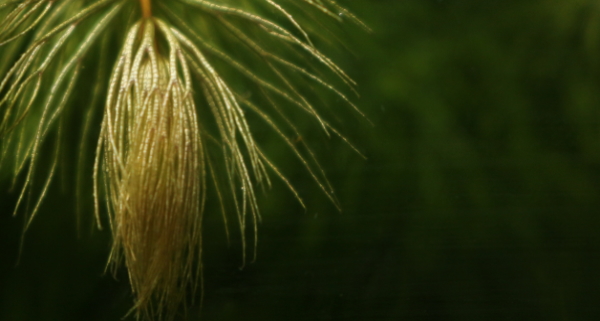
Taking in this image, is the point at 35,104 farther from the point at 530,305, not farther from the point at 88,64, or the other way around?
the point at 530,305

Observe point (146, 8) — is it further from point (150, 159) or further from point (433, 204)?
point (433, 204)

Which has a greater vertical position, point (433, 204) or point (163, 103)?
point (163, 103)

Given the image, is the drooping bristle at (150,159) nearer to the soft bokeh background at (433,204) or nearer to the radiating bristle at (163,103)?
the radiating bristle at (163,103)

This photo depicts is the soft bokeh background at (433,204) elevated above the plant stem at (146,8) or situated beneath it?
situated beneath

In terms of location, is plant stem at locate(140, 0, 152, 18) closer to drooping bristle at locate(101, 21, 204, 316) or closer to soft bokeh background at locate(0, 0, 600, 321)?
drooping bristle at locate(101, 21, 204, 316)

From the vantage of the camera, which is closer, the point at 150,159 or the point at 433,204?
the point at 150,159

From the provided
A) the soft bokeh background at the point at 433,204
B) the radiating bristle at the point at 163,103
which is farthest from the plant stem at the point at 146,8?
the soft bokeh background at the point at 433,204

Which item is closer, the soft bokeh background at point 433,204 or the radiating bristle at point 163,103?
the radiating bristle at point 163,103

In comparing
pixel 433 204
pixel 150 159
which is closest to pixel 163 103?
pixel 150 159
